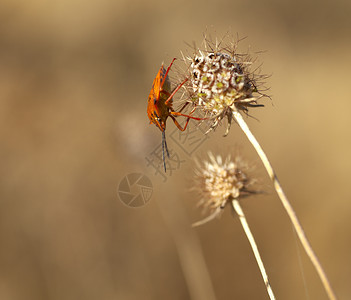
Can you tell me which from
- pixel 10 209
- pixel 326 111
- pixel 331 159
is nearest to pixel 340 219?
pixel 331 159

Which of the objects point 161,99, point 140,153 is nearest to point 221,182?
point 161,99

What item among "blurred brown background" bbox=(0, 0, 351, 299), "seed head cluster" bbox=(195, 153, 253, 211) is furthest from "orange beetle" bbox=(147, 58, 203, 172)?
"blurred brown background" bbox=(0, 0, 351, 299)

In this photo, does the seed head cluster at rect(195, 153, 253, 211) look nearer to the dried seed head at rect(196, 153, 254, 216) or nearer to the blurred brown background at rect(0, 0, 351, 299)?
the dried seed head at rect(196, 153, 254, 216)

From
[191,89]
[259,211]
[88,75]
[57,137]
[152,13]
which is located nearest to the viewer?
[191,89]

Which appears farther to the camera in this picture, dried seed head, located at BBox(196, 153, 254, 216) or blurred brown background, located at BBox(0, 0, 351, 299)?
blurred brown background, located at BBox(0, 0, 351, 299)

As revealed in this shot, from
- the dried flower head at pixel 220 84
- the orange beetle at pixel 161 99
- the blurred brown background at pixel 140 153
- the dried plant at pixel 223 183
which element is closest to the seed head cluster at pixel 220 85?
the dried flower head at pixel 220 84

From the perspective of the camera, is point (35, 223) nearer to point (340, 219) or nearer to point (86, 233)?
point (86, 233)

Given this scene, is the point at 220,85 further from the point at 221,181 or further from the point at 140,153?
the point at 140,153
